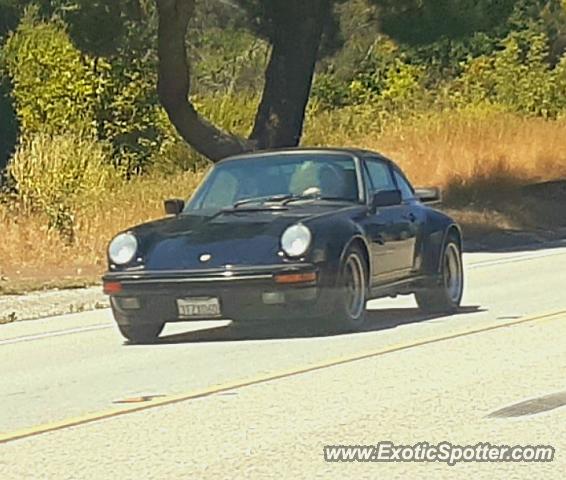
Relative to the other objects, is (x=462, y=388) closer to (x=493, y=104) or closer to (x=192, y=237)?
(x=192, y=237)

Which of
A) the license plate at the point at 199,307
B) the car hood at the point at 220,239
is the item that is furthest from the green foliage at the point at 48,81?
the license plate at the point at 199,307

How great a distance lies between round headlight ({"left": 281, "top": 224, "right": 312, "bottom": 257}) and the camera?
1328 centimetres

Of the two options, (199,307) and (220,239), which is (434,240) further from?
(199,307)

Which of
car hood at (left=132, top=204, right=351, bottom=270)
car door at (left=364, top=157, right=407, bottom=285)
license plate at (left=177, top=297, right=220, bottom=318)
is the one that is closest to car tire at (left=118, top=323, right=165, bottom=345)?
license plate at (left=177, top=297, right=220, bottom=318)

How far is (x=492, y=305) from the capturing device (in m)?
16.3

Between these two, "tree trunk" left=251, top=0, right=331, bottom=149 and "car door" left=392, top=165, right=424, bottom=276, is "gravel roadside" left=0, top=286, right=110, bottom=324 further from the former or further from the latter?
"tree trunk" left=251, top=0, right=331, bottom=149

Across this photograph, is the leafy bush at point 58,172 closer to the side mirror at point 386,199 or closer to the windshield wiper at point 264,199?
the windshield wiper at point 264,199

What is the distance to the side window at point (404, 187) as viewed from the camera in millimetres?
15438

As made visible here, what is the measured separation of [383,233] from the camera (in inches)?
566

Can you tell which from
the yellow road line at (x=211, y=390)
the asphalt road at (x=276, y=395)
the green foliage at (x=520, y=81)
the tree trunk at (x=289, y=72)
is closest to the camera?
the asphalt road at (x=276, y=395)

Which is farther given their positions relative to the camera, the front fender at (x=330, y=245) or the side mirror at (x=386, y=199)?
the side mirror at (x=386, y=199)

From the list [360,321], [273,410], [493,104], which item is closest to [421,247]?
[360,321]

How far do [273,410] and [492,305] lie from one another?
6506 millimetres

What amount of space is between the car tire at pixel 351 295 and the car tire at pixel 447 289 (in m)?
1.51
